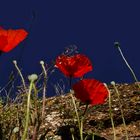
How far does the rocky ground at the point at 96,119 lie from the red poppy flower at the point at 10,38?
2337mm

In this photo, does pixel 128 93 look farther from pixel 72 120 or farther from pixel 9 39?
pixel 9 39

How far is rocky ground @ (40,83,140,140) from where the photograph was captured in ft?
17.7

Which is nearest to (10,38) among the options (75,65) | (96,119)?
(75,65)

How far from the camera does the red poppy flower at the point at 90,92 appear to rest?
2.95m

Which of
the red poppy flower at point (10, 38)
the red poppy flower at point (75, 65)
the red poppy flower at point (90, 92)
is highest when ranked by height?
the red poppy flower at point (10, 38)

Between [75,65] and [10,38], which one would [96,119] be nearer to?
[75,65]

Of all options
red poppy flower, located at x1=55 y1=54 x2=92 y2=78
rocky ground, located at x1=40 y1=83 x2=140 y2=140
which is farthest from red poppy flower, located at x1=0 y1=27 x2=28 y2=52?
rocky ground, located at x1=40 y1=83 x2=140 y2=140

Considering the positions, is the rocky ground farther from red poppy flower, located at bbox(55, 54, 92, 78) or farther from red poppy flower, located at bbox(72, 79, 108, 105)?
red poppy flower, located at bbox(72, 79, 108, 105)

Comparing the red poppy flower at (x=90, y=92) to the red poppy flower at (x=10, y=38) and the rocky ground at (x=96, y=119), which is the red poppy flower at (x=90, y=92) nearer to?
the red poppy flower at (x=10, y=38)

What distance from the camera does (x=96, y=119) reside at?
19.9ft

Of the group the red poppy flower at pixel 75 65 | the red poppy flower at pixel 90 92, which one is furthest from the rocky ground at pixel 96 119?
the red poppy flower at pixel 90 92

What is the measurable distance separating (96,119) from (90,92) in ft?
10.3

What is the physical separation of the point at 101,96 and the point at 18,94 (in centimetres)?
176

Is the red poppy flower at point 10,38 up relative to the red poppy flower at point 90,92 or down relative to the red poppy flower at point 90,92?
up
